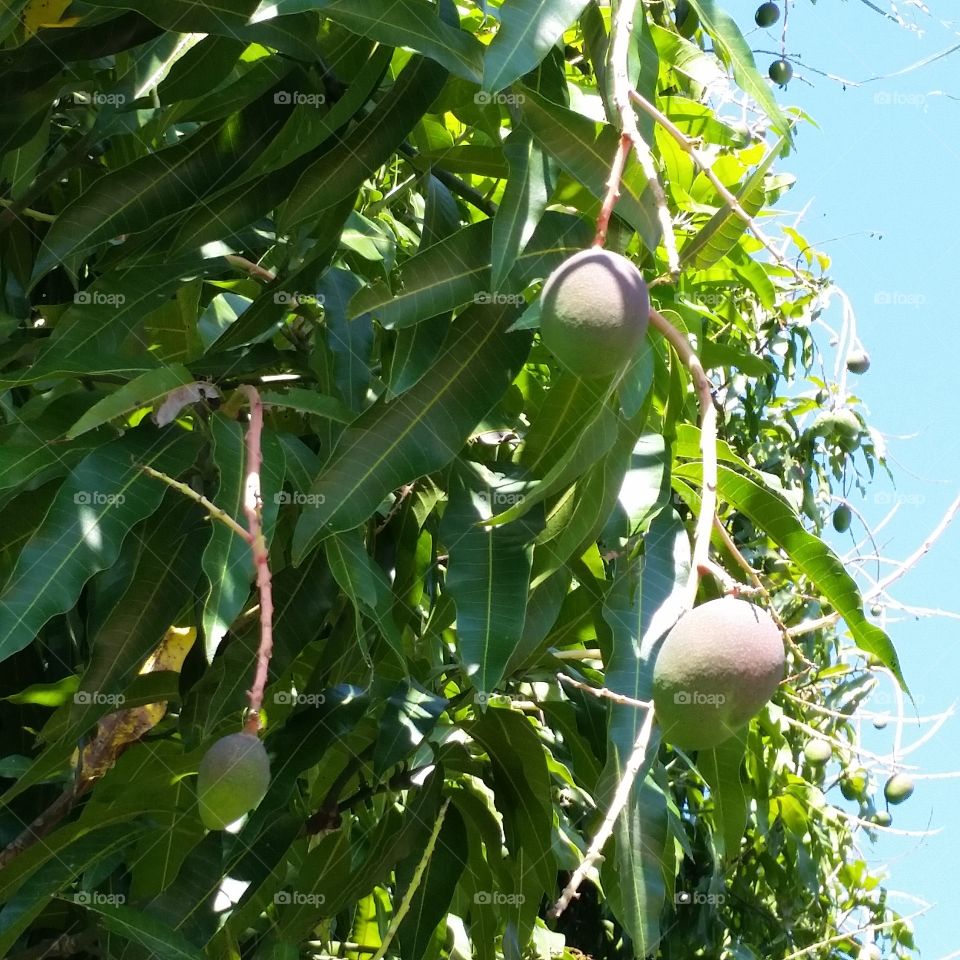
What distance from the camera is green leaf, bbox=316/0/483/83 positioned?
110 cm

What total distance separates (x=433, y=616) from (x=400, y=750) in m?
0.15

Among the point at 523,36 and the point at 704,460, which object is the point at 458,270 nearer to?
the point at 523,36

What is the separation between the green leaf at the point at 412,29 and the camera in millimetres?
1101

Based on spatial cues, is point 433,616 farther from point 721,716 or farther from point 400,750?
point 721,716

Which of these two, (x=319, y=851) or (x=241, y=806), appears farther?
(x=319, y=851)

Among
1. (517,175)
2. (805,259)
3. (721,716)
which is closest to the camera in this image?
(721,716)

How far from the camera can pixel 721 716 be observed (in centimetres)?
78

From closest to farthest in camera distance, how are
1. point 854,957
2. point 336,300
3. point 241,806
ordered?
point 241,806 < point 336,300 < point 854,957

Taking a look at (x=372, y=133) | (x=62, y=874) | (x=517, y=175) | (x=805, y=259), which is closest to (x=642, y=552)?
(x=517, y=175)

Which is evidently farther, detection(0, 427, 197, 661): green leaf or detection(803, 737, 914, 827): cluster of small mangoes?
detection(803, 737, 914, 827): cluster of small mangoes

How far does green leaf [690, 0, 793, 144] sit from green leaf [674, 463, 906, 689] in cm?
32

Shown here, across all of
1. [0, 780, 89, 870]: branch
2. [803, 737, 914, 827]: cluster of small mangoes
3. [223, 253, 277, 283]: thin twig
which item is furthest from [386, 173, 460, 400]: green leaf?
[803, 737, 914, 827]: cluster of small mangoes

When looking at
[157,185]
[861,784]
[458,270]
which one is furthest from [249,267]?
[861,784]

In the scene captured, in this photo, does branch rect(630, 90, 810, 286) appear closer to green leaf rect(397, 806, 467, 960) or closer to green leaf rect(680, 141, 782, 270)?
green leaf rect(680, 141, 782, 270)
